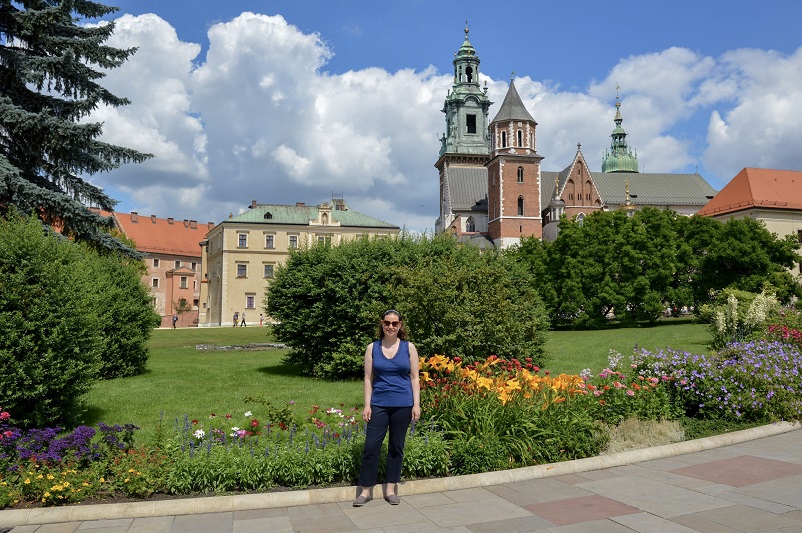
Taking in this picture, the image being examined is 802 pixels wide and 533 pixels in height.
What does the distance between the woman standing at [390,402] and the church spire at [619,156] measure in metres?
105

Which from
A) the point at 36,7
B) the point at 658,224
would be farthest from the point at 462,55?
the point at 36,7

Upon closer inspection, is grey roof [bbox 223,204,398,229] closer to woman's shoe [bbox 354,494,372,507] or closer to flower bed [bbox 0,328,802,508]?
flower bed [bbox 0,328,802,508]

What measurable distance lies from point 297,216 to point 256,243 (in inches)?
210

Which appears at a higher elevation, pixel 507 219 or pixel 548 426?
pixel 507 219

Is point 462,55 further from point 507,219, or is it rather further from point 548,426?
point 548,426

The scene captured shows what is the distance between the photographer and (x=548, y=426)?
25.8 ft

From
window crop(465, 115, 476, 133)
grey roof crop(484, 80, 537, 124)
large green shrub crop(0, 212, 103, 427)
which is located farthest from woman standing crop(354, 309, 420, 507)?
window crop(465, 115, 476, 133)

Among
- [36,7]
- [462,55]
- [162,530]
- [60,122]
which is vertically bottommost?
[162,530]

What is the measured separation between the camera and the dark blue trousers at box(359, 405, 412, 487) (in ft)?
21.1

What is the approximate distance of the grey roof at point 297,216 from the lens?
211 feet

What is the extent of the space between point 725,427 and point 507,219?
62.8 m

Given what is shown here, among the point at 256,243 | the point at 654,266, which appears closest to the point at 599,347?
the point at 654,266

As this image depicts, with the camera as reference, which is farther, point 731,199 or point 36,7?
point 731,199

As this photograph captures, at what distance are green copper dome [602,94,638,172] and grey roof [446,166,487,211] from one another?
30424mm
